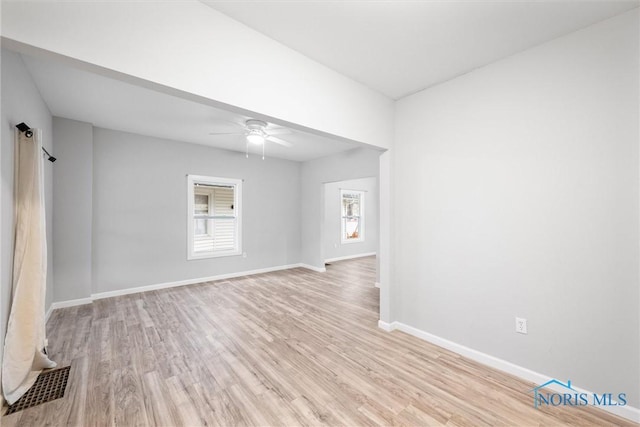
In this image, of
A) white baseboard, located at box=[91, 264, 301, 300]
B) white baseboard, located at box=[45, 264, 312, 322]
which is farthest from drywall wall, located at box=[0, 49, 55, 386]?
white baseboard, located at box=[91, 264, 301, 300]

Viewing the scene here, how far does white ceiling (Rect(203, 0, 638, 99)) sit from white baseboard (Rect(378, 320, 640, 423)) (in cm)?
267

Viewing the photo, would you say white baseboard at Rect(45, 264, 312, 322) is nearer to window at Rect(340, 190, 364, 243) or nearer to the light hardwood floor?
the light hardwood floor

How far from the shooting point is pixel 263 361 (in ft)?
7.57

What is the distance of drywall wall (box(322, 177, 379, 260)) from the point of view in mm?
7137

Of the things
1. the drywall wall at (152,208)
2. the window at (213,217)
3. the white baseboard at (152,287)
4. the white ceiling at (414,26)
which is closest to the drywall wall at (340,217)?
the white baseboard at (152,287)

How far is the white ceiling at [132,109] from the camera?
8.27 ft

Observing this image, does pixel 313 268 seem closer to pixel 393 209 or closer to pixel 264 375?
pixel 393 209

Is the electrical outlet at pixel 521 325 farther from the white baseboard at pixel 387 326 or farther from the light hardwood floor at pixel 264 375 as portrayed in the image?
the white baseboard at pixel 387 326

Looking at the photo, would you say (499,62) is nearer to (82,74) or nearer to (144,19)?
(144,19)

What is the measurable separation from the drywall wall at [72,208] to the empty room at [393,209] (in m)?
0.12

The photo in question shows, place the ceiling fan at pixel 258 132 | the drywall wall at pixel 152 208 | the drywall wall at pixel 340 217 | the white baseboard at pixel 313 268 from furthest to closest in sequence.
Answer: the drywall wall at pixel 340 217 → the white baseboard at pixel 313 268 → the drywall wall at pixel 152 208 → the ceiling fan at pixel 258 132

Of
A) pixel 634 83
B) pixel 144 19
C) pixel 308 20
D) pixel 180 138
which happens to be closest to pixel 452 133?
pixel 634 83

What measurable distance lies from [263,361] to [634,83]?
11.5 feet

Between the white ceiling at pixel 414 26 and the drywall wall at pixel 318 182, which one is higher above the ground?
the white ceiling at pixel 414 26
